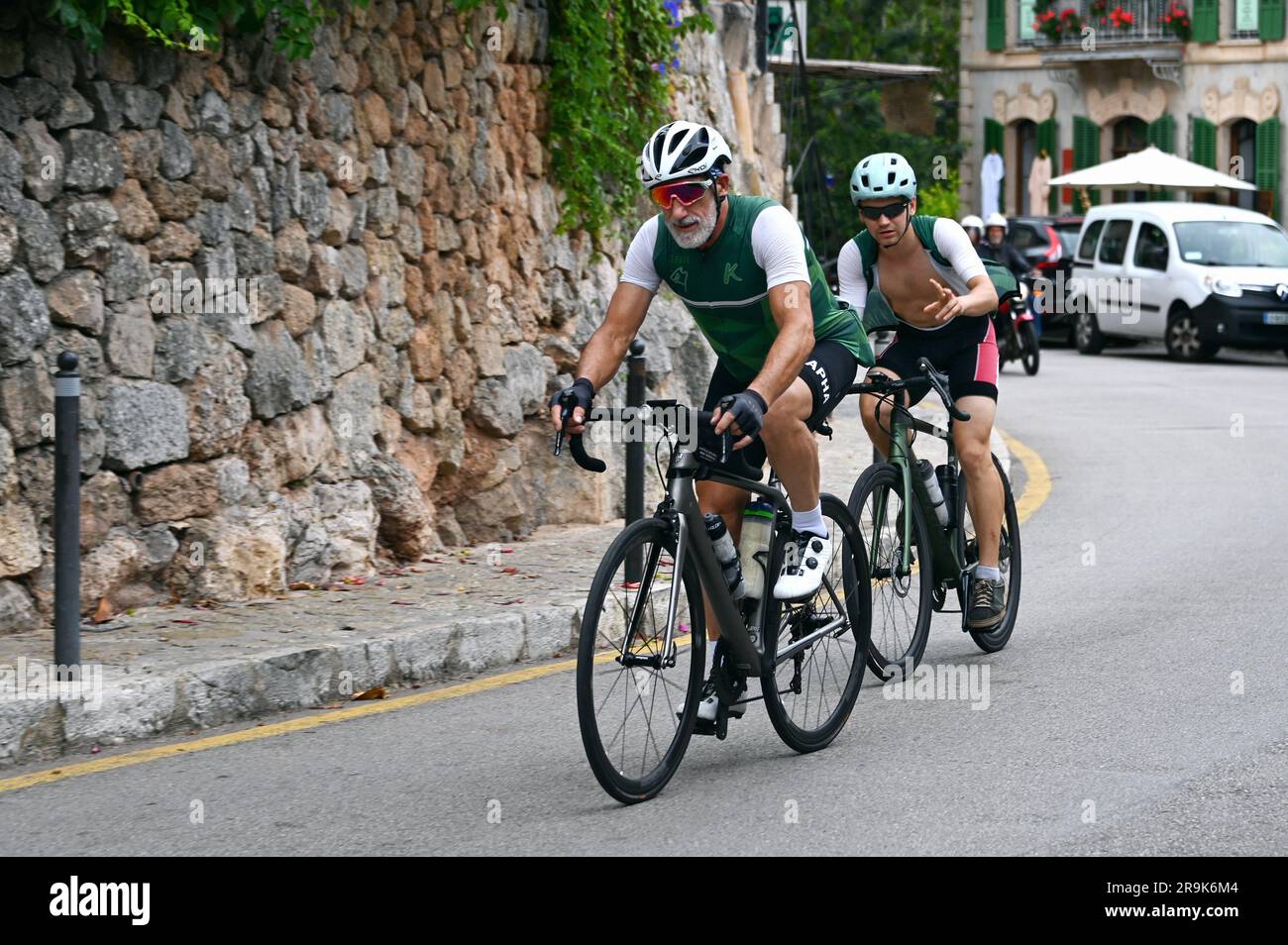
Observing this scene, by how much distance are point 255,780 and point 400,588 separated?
2716mm

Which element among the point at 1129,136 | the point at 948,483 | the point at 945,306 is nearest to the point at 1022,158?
the point at 1129,136

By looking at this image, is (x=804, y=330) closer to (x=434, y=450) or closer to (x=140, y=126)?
(x=140, y=126)

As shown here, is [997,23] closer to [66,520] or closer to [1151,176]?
[1151,176]

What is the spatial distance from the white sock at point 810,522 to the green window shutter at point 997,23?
40.8 meters

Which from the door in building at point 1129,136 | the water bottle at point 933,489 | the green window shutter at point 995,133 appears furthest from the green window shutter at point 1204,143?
the water bottle at point 933,489

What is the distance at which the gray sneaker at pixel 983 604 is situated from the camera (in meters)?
7.66

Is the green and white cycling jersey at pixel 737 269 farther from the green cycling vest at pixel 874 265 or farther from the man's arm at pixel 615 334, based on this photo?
the green cycling vest at pixel 874 265

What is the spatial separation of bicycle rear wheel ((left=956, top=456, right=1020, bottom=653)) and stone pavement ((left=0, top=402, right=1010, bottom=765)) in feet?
4.34

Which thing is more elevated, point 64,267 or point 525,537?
point 64,267
